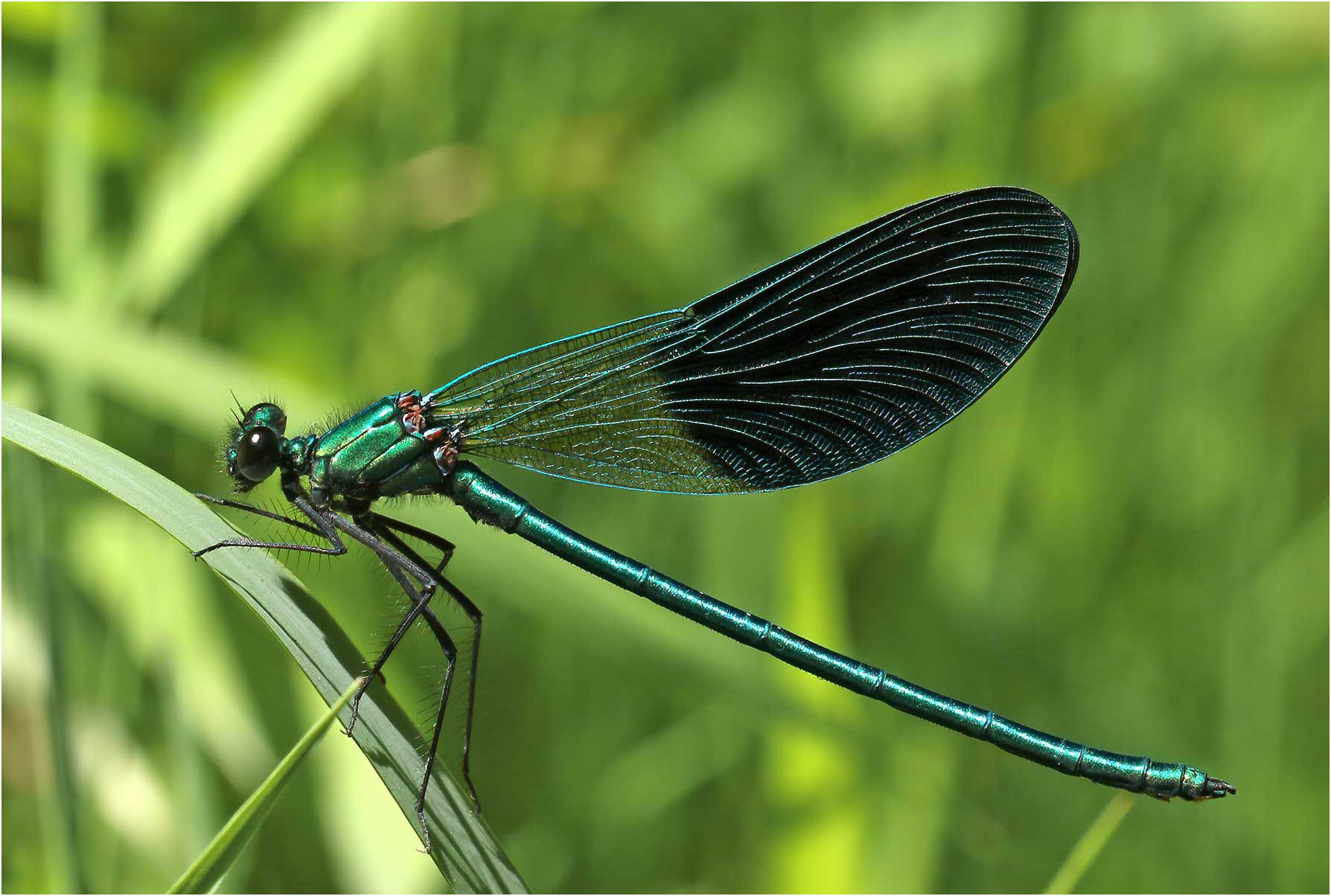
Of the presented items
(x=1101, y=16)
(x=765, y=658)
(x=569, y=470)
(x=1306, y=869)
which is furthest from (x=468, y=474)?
(x=1101, y=16)

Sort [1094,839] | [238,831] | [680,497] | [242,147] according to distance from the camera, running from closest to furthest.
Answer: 1. [238,831]
2. [1094,839]
3. [242,147]
4. [680,497]

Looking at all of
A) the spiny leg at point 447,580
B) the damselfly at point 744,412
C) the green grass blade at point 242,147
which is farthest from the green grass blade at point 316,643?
the green grass blade at point 242,147

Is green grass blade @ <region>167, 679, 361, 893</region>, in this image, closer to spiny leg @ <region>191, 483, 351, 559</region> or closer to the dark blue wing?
spiny leg @ <region>191, 483, 351, 559</region>

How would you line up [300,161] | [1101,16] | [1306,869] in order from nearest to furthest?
[1306,869] < [300,161] < [1101,16]

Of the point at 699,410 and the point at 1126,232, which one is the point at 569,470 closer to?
the point at 699,410

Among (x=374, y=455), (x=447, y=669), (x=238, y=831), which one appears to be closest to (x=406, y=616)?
(x=447, y=669)

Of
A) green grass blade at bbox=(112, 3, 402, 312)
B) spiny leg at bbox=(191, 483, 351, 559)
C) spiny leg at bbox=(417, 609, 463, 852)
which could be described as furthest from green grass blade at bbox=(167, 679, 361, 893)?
green grass blade at bbox=(112, 3, 402, 312)

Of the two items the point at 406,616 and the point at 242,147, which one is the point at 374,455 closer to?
the point at 406,616
